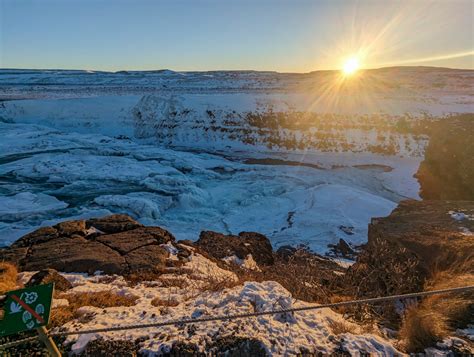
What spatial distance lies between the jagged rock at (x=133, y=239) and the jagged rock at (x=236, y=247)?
3.26 feet

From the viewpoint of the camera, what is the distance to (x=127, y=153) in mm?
20328

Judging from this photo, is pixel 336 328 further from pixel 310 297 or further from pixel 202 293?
pixel 202 293

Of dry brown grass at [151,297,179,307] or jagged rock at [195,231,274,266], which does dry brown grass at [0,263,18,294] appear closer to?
dry brown grass at [151,297,179,307]

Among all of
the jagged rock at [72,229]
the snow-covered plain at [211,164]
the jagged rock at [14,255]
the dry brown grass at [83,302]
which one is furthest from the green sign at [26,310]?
the snow-covered plain at [211,164]

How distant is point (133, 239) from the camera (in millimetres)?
7188

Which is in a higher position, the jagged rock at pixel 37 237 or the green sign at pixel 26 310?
the green sign at pixel 26 310

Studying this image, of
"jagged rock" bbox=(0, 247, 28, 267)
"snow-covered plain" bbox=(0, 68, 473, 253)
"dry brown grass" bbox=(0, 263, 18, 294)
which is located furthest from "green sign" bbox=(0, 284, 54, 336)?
"snow-covered plain" bbox=(0, 68, 473, 253)

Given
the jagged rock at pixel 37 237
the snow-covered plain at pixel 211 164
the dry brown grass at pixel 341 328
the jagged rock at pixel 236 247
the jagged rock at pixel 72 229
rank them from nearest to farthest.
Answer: the dry brown grass at pixel 341 328, the jagged rock at pixel 37 237, the jagged rock at pixel 72 229, the jagged rock at pixel 236 247, the snow-covered plain at pixel 211 164

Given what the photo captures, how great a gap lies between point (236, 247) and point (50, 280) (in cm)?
424

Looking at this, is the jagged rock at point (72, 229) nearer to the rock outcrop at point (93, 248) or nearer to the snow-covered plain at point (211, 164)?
the rock outcrop at point (93, 248)

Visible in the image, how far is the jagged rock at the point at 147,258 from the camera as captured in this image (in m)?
6.12

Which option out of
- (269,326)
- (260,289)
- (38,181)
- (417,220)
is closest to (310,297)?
(260,289)

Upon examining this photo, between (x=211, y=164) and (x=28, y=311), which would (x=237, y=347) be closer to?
(x=28, y=311)

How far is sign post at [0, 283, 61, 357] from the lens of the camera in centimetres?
262
